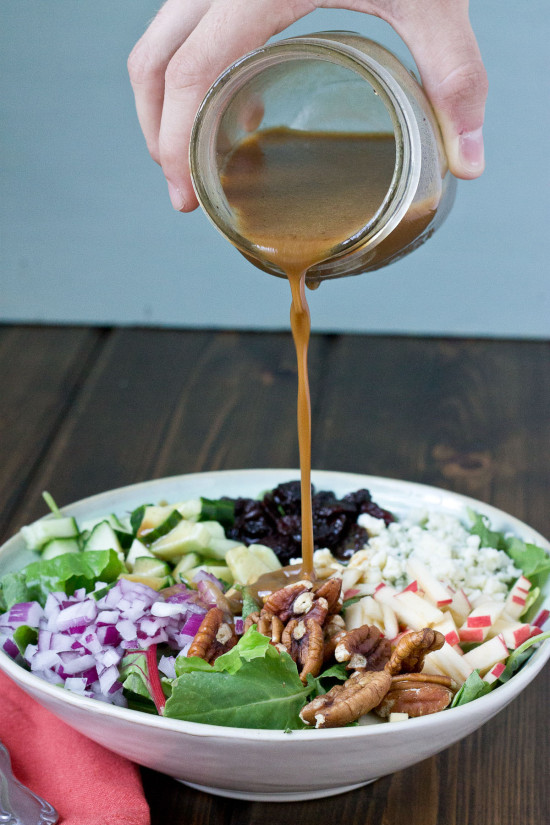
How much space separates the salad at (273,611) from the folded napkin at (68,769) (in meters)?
0.09

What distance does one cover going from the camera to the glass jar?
127cm

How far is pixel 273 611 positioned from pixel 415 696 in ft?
0.81

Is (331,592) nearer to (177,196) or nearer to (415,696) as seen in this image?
(415,696)

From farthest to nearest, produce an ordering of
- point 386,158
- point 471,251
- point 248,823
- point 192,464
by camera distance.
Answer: point 471,251, point 192,464, point 386,158, point 248,823

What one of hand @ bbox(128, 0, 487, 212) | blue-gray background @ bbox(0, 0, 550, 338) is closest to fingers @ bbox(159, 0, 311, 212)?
hand @ bbox(128, 0, 487, 212)

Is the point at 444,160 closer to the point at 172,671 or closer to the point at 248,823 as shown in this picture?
the point at 172,671

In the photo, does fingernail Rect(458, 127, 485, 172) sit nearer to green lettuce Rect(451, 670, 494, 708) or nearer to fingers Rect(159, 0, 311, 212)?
fingers Rect(159, 0, 311, 212)

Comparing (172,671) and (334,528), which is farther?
(334,528)

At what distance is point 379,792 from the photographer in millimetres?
1341

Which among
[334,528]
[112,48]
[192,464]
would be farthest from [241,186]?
[112,48]

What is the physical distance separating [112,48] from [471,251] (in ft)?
3.93

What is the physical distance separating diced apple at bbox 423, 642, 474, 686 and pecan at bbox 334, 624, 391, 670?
59 millimetres

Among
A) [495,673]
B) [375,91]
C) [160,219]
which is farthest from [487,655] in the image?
[160,219]

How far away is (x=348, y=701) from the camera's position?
117cm
